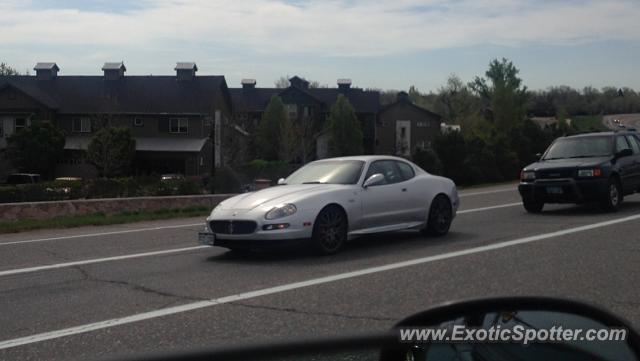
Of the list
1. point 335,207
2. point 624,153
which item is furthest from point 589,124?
point 335,207

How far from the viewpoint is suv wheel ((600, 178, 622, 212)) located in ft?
51.6

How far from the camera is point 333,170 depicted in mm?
11852

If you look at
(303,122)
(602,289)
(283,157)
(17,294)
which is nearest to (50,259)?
(17,294)

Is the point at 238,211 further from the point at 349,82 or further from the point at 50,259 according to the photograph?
the point at 349,82

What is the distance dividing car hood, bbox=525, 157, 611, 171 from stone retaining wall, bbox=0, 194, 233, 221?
9.19 metres

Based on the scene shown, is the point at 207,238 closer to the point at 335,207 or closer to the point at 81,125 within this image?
the point at 335,207

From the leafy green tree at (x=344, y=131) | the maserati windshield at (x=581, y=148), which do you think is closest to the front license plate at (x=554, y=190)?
the maserati windshield at (x=581, y=148)

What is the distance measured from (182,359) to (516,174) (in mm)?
37846

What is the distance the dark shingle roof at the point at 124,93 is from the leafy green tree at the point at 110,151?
28.2 feet

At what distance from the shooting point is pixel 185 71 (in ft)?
194

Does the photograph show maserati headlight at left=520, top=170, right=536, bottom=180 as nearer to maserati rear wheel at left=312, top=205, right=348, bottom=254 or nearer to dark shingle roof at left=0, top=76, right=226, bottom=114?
maserati rear wheel at left=312, top=205, right=348, bottom=254

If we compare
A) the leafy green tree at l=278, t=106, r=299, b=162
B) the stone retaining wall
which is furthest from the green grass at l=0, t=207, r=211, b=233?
the leafy green tree at l=278, t=106, r=299, b=162

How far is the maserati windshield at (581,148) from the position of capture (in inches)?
658

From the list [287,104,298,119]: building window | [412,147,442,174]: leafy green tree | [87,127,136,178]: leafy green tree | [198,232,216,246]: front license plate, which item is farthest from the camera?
[287,104,298,119]: building window
